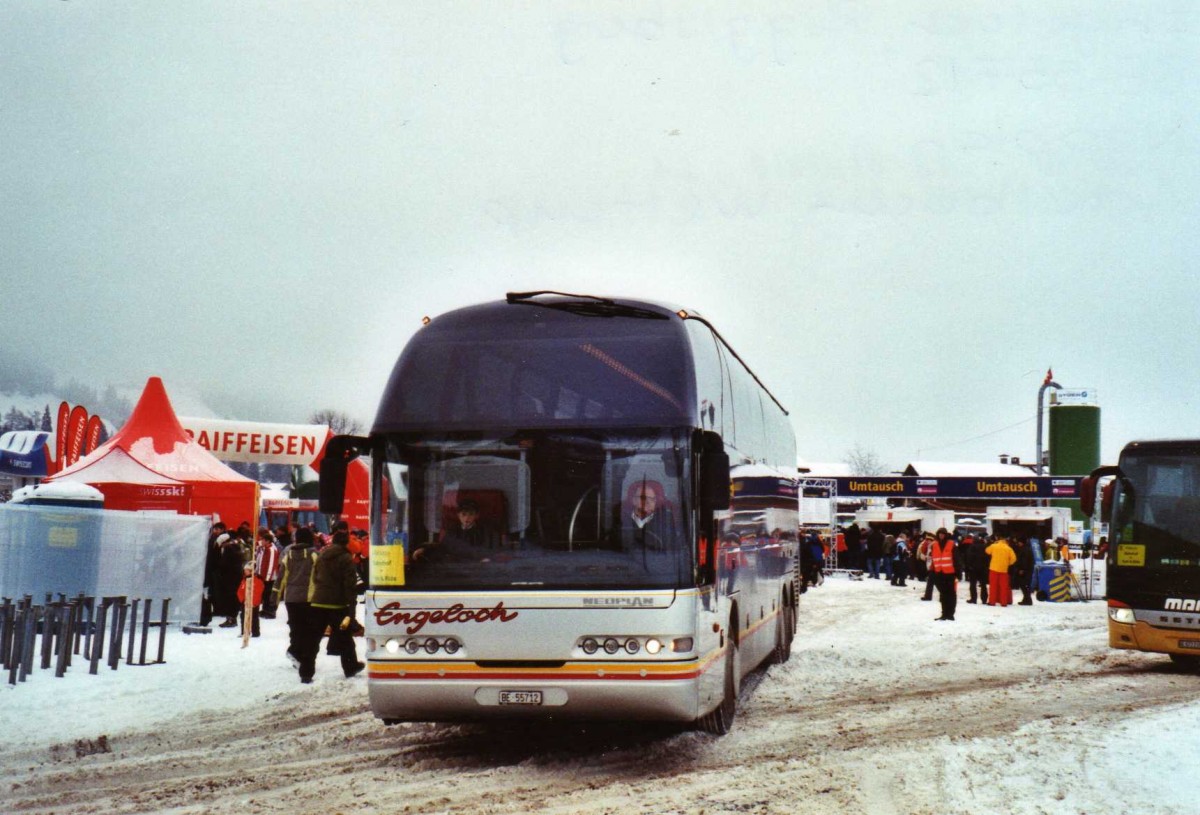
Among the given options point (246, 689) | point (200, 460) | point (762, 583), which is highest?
point (200, 460)

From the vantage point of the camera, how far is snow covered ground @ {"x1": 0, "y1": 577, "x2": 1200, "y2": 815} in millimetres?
A: 7516

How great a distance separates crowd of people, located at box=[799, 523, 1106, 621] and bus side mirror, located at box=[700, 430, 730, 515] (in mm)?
15518

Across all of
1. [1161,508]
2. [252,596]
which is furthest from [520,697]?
[1161,508]

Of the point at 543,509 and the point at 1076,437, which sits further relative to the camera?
the point at 1076,437

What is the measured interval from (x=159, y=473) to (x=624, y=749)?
1661 cm

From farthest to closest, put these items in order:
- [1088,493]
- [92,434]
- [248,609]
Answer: [92,434], [248,609], [1088,493]

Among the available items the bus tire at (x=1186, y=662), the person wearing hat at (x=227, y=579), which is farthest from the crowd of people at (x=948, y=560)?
the person wearing hat at (x=227, y=579)

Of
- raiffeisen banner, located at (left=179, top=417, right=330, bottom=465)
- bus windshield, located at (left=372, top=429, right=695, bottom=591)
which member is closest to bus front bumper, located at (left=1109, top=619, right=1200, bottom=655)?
bus windshield, located at (left=372, top=429, right=695, bottom=591)

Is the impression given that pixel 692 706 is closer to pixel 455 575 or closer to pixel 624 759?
pixel 624 759

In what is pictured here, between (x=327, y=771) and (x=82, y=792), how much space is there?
154cm

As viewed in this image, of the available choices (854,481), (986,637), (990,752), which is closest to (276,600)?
(986,637)

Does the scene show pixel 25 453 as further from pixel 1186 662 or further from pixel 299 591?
pixel 1186 662

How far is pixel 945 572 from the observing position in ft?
75.9

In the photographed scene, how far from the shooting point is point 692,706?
834 centimetres
